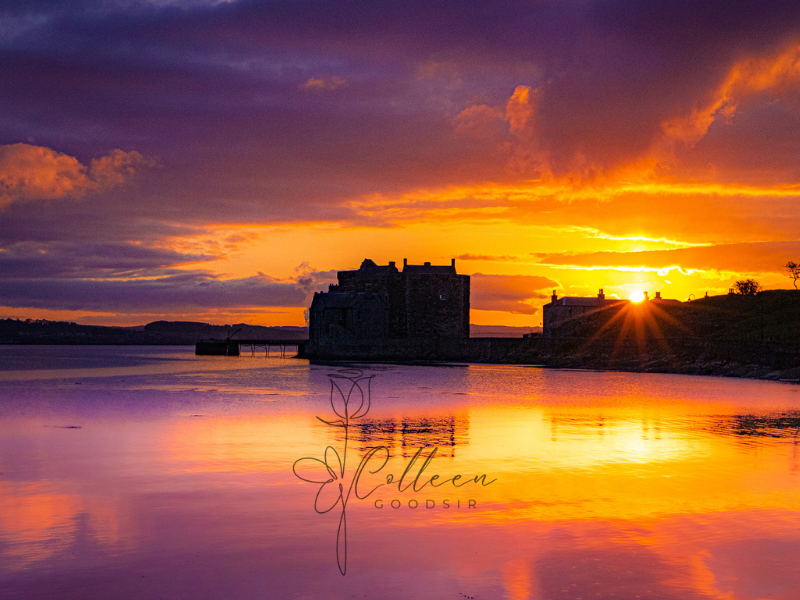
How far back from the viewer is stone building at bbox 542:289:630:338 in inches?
3647

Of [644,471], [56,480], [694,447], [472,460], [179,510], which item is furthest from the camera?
[694,447]

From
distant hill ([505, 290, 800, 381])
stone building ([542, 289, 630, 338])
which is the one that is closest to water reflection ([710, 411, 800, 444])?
distant hill ([505, 290, 800, 381])

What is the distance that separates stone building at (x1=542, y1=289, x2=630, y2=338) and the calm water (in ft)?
218

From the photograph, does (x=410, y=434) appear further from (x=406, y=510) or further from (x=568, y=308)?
(x=568, y=308)

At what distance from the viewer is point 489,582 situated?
848 centimetres

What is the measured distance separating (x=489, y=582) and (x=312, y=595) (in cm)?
197

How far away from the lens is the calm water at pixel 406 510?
845 centimetres

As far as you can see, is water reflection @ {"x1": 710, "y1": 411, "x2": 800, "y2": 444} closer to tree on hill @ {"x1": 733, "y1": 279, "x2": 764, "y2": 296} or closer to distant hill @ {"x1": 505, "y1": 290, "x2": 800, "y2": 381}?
distant hill @ {"x1": 505, "y1": 290, "x2": 800, "y2": 381}

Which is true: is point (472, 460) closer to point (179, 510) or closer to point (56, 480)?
point (179, 510)

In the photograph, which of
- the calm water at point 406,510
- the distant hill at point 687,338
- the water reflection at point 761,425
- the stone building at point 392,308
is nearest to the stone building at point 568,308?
the distant hill at point 687,338

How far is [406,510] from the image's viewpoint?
12.0 meters

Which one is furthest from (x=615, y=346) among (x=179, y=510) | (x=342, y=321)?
(x=179, y=510)

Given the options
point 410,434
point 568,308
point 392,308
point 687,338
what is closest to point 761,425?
point 410,434

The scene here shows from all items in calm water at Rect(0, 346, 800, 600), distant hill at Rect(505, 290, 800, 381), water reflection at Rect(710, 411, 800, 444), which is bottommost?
calm water at Rect(0, 346, 800, 600)
